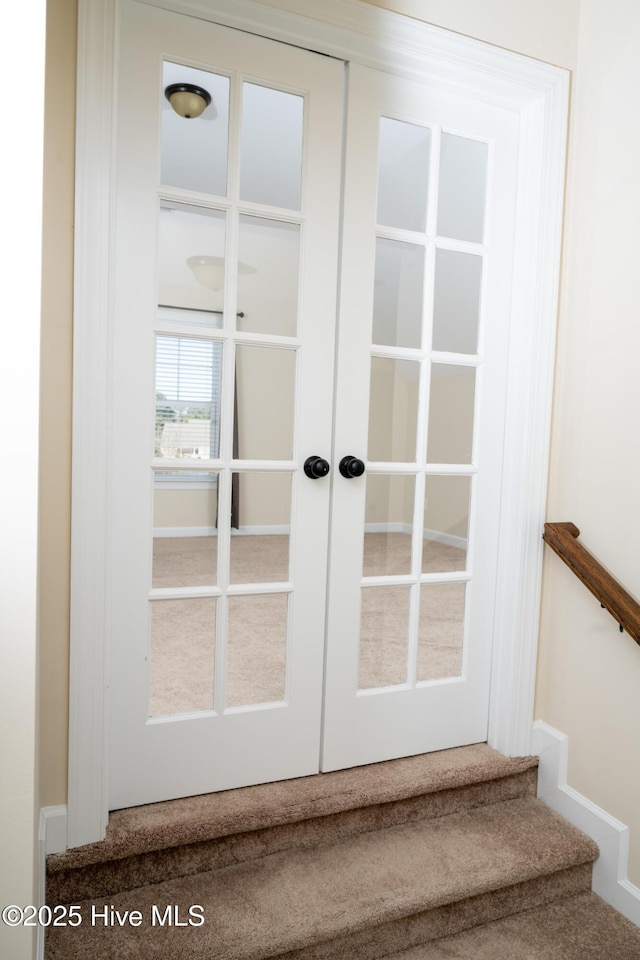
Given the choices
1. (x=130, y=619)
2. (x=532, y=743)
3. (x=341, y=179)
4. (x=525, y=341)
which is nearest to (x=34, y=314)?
(x=130, y=619)

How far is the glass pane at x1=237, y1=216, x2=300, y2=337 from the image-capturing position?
162 cm

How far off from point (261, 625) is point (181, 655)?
0.22 meters

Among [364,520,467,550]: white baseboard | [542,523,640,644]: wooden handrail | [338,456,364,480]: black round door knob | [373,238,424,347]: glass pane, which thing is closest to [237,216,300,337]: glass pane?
[373,238,424,347]: glass pane

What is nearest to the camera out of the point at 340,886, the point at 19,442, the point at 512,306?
the point at 19,442

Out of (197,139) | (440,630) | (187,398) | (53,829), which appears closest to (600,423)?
(440,630)

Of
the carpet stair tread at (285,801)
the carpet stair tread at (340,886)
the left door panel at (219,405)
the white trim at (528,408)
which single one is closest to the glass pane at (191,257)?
the left door panel at (219,405)

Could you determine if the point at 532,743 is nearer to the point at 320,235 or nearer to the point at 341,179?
the point at 320,235

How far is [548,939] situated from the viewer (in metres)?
1.52

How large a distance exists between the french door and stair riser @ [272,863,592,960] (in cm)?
41

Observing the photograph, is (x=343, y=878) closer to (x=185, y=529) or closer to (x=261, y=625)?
(x=261, y=625)

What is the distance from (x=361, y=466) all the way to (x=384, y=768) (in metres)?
0.86

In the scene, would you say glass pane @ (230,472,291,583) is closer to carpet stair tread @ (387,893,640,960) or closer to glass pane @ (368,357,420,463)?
glass pane @ (368,357,420,463)

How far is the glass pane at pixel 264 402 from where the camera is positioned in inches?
64.4

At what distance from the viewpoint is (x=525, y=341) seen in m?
1.87
